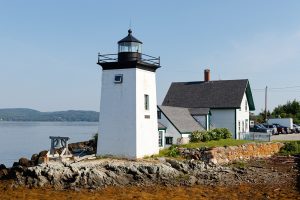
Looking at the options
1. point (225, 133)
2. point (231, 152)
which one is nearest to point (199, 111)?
point (225, 133)

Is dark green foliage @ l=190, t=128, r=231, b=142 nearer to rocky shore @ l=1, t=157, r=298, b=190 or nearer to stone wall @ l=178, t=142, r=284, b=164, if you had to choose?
stone wall @ l=178, t=142, r=284, b=164

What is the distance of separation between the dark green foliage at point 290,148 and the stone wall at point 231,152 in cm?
55

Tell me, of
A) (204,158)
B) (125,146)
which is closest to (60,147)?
(125,146)

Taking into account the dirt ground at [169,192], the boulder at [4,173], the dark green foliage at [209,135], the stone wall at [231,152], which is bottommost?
the dirt ground at [169,192]

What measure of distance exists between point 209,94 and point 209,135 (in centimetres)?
748

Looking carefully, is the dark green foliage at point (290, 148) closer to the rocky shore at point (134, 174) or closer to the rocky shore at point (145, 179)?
the rocky shore at point (145, 179)

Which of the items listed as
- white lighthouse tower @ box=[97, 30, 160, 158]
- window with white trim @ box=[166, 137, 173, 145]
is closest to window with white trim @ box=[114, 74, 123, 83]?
white lighthouse tower @ box=[97, 30, 160, 158]

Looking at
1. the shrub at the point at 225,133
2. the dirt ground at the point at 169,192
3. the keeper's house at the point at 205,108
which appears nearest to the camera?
the dirt ground at the point at 169,192

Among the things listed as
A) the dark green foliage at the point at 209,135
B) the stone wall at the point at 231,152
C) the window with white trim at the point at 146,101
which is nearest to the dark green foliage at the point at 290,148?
the stone wall at the point at 231,152

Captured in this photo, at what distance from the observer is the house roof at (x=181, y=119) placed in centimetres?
3055

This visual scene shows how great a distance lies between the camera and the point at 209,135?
31906 mm

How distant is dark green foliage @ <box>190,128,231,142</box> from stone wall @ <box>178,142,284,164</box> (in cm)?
281

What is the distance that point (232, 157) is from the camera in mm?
28672

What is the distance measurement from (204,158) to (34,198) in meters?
12.0
